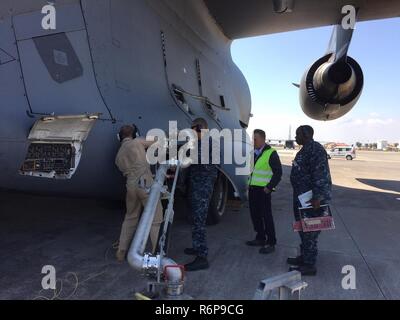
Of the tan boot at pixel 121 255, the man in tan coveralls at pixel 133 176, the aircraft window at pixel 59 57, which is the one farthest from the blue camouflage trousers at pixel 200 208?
the aircraft window at pixel 59 57

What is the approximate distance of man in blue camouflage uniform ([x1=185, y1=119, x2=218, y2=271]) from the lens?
418 cm

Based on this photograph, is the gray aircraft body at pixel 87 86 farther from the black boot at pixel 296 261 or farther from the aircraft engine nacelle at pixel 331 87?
the aircraft engine nacelle at pixel 331 87

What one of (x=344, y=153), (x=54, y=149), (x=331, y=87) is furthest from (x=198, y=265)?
(x=344, y=153)

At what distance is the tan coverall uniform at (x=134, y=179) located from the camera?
157 inches

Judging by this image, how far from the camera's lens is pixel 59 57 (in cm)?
378

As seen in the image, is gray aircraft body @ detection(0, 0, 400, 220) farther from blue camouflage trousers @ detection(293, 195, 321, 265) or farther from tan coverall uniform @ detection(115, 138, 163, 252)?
blue camouflage trousers @ detection(293, 195, 321, 265)

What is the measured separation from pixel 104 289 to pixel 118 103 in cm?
194

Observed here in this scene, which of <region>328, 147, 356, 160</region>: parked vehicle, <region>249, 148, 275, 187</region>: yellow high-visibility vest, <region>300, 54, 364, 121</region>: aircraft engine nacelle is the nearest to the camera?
<region>249, 148, 275, 187</region>: yellow high-visibility vest

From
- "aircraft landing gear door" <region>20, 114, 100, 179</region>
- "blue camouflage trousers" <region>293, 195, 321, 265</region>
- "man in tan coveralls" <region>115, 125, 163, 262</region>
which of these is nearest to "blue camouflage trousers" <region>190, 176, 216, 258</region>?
"man in tan coveralls" <region>115, 125, 163, 262</region>

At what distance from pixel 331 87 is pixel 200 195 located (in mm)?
5003

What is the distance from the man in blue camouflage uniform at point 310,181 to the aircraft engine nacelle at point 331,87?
399 centimetres

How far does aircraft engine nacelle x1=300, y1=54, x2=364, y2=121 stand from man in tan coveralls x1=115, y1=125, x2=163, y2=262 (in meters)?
5.05
